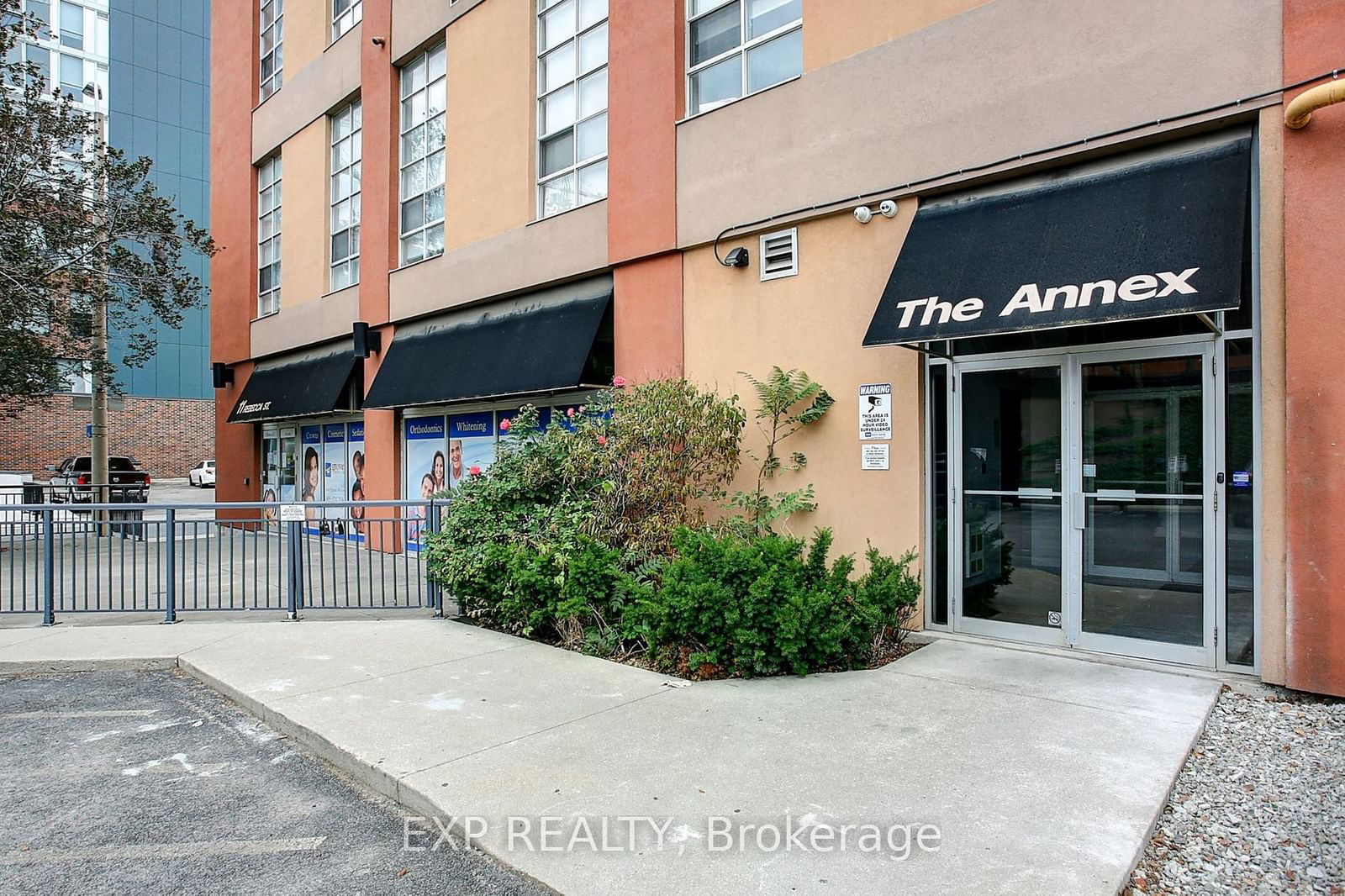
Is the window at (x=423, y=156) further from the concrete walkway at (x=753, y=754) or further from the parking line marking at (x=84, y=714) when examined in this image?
the parking line marking at (x=84, y=714)

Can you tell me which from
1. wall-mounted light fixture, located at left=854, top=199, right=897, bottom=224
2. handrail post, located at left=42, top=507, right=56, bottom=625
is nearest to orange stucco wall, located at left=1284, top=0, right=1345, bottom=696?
wall-mounted light fixture, located at left=854, top=199, right=897, bottom=224

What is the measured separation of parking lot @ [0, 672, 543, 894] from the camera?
3.55m

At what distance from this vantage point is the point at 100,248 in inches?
609

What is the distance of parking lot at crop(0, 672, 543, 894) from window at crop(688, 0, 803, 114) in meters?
7.89

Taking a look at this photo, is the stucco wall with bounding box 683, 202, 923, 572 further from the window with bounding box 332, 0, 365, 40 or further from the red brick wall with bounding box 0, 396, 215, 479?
the red brick wall with bounding box 0, 396, 215, 479

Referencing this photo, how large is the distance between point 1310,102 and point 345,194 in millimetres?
15586

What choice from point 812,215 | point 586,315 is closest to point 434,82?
point 586,315

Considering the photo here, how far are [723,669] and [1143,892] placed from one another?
3360 millimetres

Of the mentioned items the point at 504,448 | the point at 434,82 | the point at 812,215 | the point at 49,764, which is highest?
the point at 434,82

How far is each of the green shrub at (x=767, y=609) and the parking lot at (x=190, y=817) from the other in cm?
269

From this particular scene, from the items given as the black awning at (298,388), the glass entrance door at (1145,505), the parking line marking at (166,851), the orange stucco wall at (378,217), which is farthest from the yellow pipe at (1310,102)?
the black awning at (298,388)

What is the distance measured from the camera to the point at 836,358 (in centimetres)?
825

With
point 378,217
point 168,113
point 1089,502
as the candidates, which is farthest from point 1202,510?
point 168,113

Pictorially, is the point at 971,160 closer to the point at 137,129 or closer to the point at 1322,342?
the point at 1322,342
